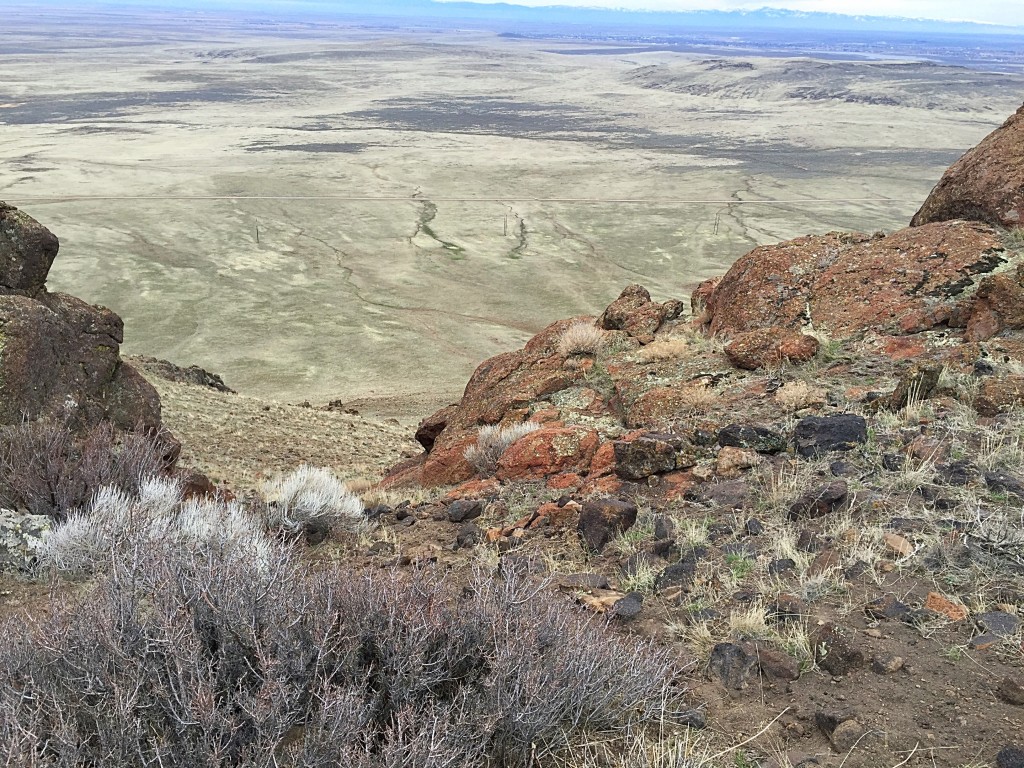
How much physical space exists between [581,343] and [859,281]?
3431 mm

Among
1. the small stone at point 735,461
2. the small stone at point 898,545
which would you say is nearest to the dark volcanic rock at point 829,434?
the small stone at point 735,461

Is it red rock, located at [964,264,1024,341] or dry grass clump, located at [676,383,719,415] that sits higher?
red rock, located at [964,264,1024,341]

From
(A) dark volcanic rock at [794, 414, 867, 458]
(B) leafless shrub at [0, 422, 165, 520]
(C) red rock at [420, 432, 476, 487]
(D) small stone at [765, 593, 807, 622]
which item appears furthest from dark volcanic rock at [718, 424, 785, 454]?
(B) leafless shrub at [0, 422, 165, 520]

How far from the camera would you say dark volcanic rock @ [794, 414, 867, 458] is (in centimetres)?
601

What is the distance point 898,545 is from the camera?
4320 millimetres

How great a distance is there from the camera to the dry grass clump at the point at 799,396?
717cm

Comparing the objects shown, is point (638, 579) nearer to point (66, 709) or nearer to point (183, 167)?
point (66, 709)

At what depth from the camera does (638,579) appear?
4516 millimetres

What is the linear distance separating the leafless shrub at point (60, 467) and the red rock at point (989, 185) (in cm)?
1006

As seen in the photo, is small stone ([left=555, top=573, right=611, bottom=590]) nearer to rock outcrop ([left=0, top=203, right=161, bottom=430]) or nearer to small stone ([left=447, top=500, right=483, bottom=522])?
small stone ([left=447, top=500, right=483, bottom=522])

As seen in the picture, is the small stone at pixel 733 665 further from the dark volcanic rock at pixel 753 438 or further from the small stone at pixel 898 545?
the dark volcanic rock at pixel 753 438

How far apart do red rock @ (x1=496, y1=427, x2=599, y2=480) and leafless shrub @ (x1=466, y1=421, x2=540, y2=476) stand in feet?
0.93

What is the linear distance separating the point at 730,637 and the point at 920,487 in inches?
82.5

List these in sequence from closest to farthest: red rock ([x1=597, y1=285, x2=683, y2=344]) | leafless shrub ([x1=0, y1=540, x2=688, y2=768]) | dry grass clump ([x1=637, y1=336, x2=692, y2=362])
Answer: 1. leafless shrub ([x1=0, y1=540, x2=688, y2=768])
2. dry grass clump ([x1=637, y1=336, x2=692, y2=362])
3. red rock ([x1=597, y1=285, x2=683, y2=344])
